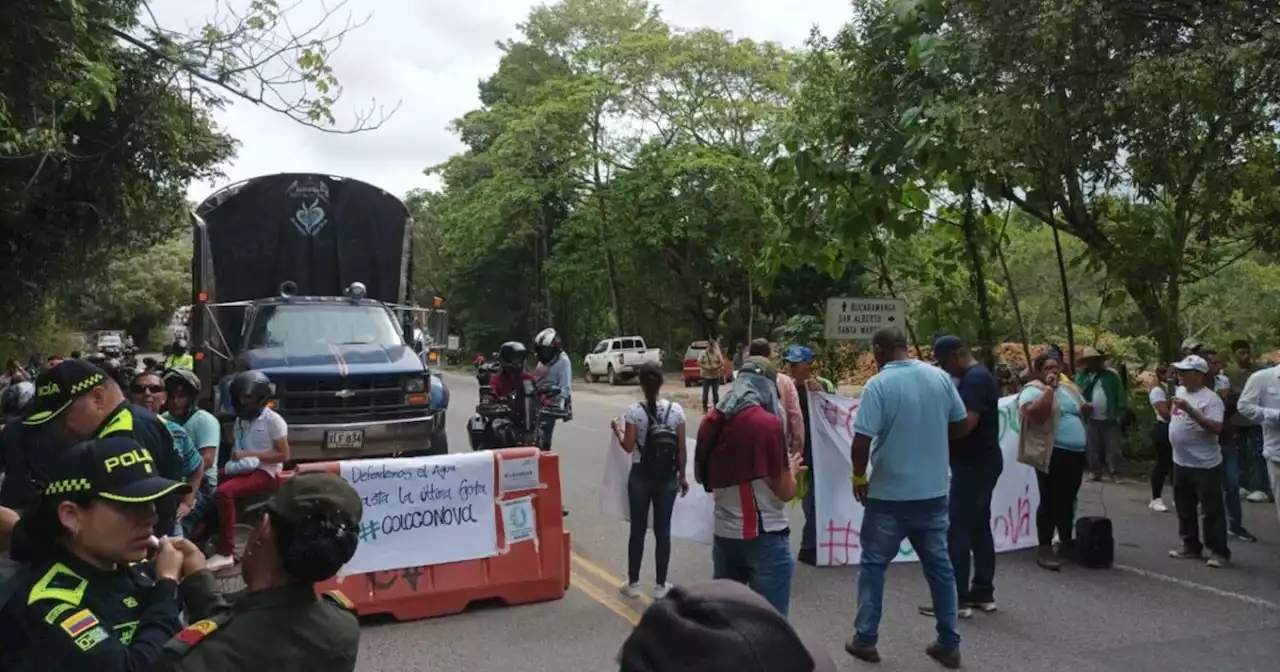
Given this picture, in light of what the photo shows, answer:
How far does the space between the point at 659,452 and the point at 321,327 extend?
620 cm

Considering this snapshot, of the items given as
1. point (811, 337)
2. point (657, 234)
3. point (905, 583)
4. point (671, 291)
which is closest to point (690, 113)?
point (657, 234)

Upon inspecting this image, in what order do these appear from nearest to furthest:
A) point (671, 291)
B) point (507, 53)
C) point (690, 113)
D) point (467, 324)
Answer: point (690, 113) < point (671, 291) < point (507, 53) < point (467, 324)

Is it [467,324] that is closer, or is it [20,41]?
[20,41]

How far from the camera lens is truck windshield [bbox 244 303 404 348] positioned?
11.2 m

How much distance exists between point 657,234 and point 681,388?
254 inches

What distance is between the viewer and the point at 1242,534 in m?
8.89

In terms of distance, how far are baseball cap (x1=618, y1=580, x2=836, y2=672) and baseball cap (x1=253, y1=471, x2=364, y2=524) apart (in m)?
1.24

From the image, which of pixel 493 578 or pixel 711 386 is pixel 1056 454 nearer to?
pixel 493 578

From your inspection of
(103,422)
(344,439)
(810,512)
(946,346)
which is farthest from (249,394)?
(946,346)

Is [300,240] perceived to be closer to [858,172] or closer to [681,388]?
[858,172]

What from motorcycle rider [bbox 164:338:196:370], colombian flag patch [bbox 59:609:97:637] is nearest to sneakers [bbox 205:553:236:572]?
colombian flag patch [bbox 59:609:97:637]

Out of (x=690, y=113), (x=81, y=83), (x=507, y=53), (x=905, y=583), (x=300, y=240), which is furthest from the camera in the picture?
(x=507, y=53)

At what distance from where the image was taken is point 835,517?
790 centimetres

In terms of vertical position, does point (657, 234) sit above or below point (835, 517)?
above
